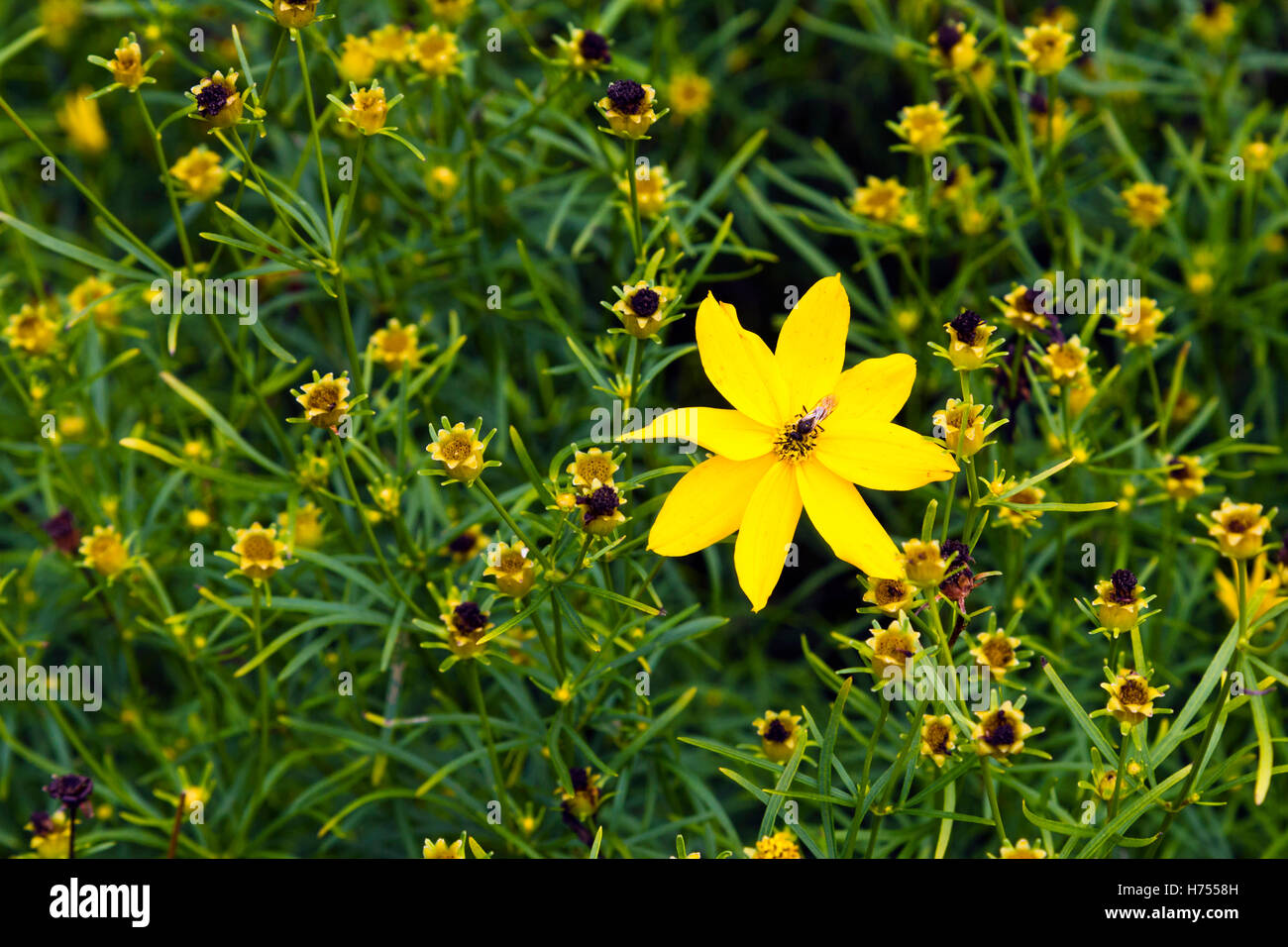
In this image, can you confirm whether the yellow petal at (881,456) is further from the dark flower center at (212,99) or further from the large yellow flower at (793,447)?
the dark flower center at (212,99)

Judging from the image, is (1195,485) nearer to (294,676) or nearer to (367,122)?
→ (367,122)

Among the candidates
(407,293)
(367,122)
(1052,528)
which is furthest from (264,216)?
(1052,528)

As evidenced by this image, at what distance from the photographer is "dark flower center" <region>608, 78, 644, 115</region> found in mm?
1228

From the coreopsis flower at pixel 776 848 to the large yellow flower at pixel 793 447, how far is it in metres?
0.31

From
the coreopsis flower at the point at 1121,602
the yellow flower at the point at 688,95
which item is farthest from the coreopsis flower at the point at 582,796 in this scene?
the yellow flower at the point at 688,95

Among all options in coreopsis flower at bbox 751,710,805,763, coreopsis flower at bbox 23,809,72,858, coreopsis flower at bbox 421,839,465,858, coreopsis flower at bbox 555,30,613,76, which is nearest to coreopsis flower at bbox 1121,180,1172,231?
coreopsis flower at bbox 555,30,613,76

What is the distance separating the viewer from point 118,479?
6.32ft

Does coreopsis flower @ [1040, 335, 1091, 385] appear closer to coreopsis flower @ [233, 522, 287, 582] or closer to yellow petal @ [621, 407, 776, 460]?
yellow petal @ [621, 407, 776, 460]

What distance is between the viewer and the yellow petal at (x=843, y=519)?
1147 millimetres

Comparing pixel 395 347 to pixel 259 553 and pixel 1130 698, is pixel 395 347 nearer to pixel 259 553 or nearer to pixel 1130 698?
pixel 259 553

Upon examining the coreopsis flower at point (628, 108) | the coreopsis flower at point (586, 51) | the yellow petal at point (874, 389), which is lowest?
the yellow petal at point (874, 389)

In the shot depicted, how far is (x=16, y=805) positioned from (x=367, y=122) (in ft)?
4.48

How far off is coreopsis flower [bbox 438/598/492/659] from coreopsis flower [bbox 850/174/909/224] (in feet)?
2.81

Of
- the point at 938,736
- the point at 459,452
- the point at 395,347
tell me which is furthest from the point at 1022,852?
the point at 395,347
